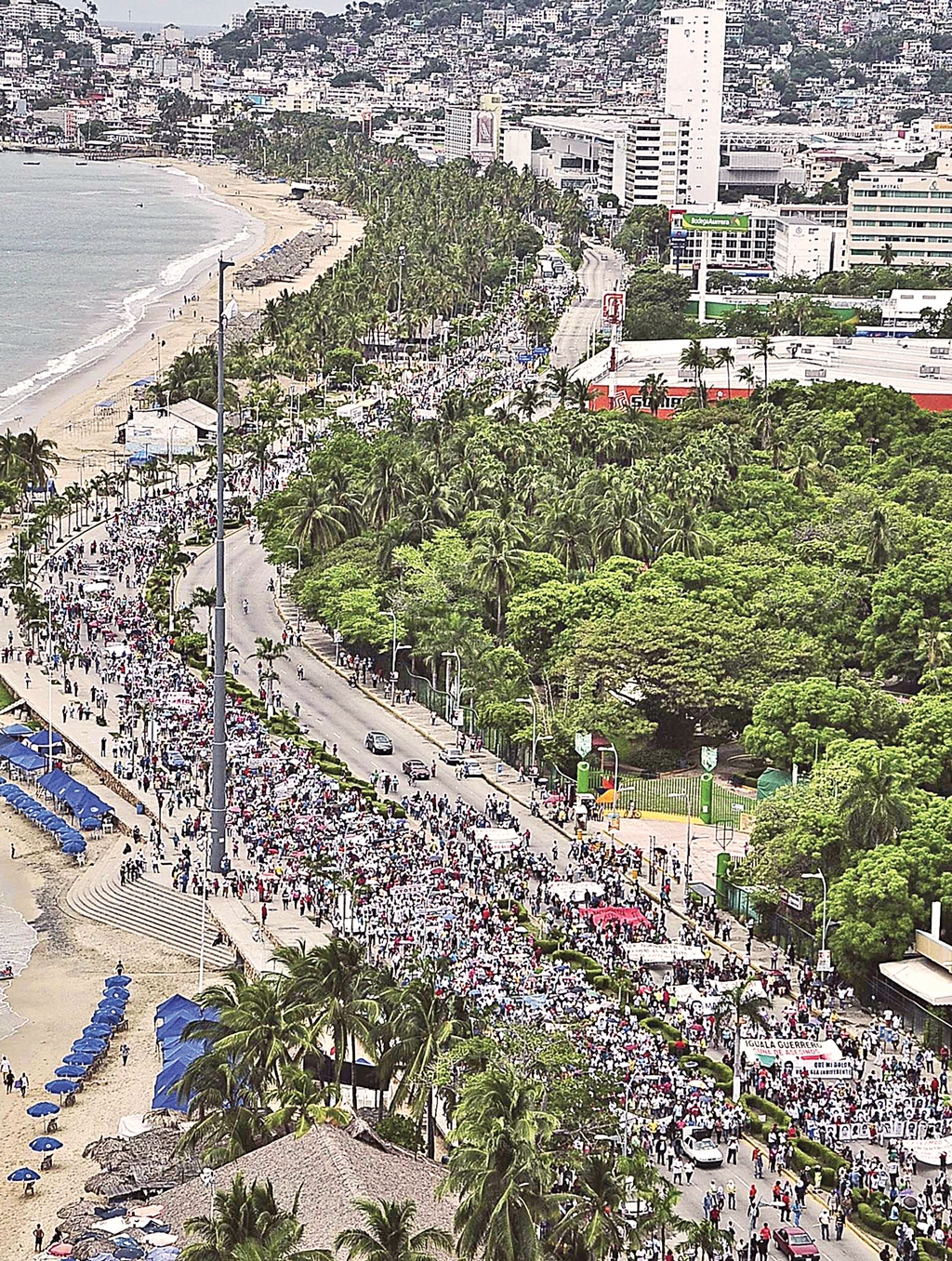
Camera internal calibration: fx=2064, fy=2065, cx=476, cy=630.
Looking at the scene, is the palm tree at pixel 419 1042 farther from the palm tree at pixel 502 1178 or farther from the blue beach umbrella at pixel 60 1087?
the blue beach umbrella at pixel 60 1087

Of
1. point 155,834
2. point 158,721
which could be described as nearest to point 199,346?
point 158,721

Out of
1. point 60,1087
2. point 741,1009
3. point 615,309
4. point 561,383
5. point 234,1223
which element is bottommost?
point 60,1087

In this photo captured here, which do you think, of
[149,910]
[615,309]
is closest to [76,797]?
[149,910]

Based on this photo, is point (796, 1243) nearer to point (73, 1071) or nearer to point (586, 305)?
point (73, 1071)

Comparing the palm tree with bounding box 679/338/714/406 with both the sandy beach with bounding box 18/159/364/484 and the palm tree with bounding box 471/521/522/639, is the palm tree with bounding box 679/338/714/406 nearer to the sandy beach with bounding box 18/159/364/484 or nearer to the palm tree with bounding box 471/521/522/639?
the sandy beach with bounding box 18/159/364/484

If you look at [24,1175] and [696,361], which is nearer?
[24,1175]

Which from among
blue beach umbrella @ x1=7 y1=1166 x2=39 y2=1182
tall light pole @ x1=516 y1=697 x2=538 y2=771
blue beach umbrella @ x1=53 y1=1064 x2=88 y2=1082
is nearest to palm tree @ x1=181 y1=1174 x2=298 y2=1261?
blue beach umbrella @ x1=7 y1=1166 x2=39 y2=1182
